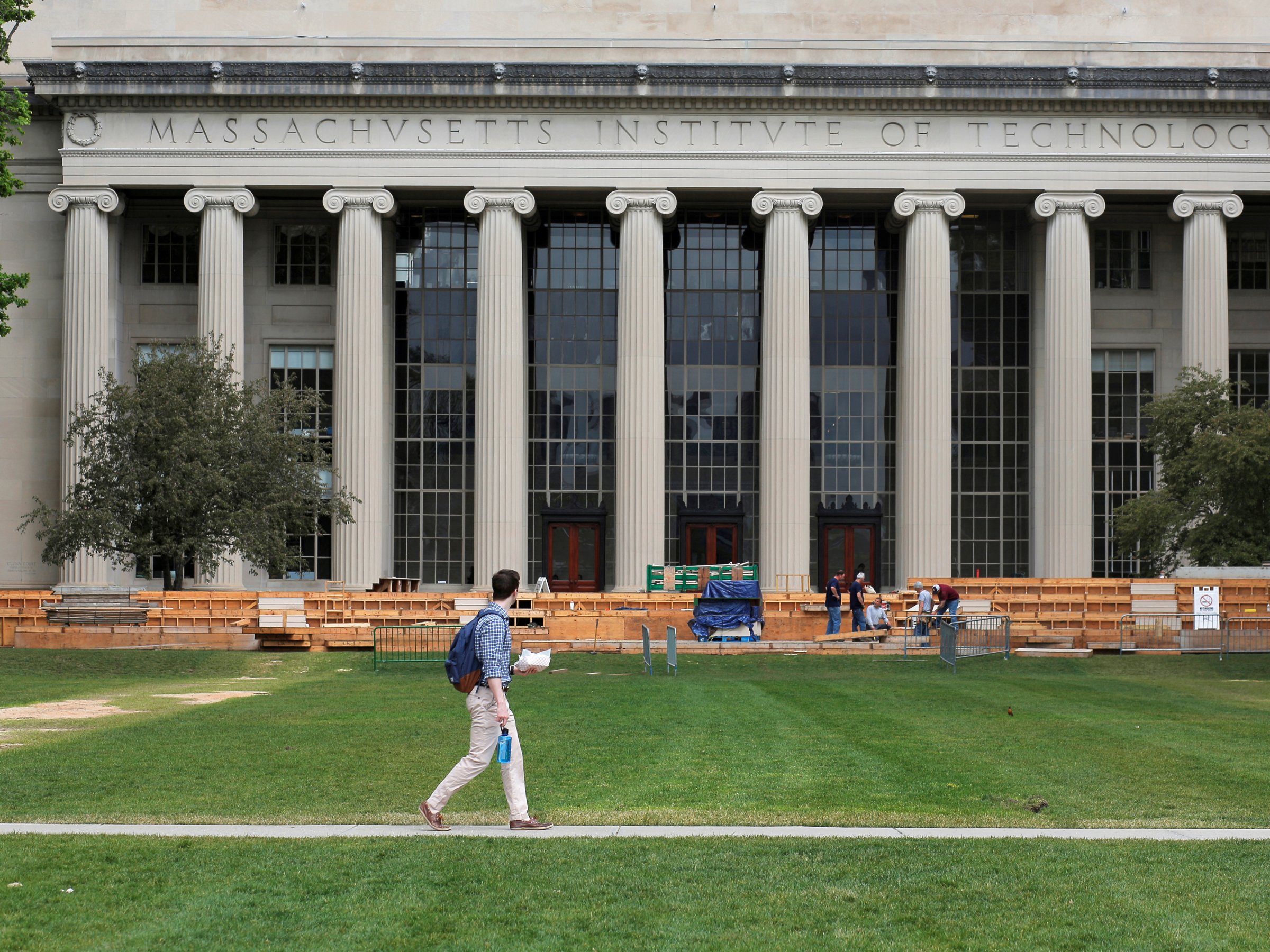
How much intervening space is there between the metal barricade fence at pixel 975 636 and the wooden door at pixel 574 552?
68.2 feet

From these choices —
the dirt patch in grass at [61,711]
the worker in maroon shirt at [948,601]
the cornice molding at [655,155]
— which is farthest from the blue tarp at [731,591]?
→ the cornice molding at [655,155]

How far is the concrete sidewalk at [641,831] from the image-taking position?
11.3 meters

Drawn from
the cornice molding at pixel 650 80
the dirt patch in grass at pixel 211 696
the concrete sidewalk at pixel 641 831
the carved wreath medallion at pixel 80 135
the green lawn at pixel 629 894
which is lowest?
the dirt patch in grass at pixel 211 696

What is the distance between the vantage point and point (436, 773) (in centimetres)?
1503

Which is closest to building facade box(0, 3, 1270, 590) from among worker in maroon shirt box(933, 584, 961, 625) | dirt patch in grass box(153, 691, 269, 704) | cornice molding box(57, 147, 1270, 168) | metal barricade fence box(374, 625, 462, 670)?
cornice molding box(57, 147, 1270, 168)

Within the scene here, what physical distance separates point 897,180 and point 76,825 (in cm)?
4500

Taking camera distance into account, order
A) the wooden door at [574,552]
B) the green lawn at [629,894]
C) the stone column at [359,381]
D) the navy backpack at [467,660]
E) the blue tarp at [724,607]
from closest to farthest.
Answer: the green lawn at [629,894] → the navy backpack at [467,660] → the blue tarp at [724,607] → the stone column at [359,381] → the wooden door at [574,552]

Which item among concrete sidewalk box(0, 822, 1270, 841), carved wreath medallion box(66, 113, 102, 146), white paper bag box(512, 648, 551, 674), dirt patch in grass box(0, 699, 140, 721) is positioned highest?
carved wreath medallion box(66, 113, 102, 146)

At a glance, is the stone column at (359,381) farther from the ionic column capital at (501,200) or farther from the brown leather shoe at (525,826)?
the brown leather shoe at (525,826)

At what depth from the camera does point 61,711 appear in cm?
2222

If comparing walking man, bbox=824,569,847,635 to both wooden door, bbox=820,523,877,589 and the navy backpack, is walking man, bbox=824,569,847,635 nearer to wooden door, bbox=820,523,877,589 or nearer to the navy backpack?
wooden door, bbox=820,523,877,589

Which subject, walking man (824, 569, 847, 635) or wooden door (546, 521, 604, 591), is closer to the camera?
walking man (824, 569, 847, 635)

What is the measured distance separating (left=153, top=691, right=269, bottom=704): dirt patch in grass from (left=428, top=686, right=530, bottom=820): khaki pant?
42.8 feet

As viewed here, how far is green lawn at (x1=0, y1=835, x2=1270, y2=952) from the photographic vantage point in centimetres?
845
